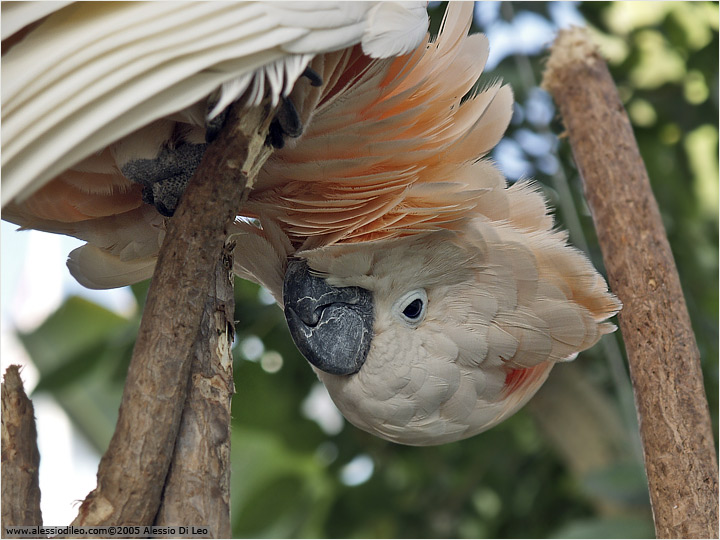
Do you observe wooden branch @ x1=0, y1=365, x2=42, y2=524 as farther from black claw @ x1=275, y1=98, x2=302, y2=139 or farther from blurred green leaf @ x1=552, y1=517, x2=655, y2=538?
blurred green leaf @ x1=552, y1=517, x2=655, y2=538

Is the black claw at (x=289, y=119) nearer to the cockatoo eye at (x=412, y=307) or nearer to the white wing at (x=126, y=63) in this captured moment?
the white wing at (x=126, y=63)

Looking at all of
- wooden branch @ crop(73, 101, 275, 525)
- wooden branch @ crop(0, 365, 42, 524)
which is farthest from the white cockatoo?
wooden branch @ crop(0, 365, 42, 524)

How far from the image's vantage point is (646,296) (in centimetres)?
114

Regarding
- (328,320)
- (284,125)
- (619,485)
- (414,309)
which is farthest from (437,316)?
(619,485)

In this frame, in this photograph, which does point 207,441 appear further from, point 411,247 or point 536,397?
point 536,397

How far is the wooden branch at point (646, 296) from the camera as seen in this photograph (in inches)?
39.6

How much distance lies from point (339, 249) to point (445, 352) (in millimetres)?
193

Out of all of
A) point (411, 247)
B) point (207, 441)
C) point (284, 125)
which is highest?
point (284, 125)

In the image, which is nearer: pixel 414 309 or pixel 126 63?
pixel 126 63

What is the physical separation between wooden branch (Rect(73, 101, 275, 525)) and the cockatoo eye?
271 millimetres

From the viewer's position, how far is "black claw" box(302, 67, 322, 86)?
807 millimetres

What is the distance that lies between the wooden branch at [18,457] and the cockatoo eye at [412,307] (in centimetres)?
47

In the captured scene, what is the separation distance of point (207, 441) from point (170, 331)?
0.14 m

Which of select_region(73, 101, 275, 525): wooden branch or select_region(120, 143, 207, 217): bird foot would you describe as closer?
select_region(73, 101, 275, 525): wooden branch
